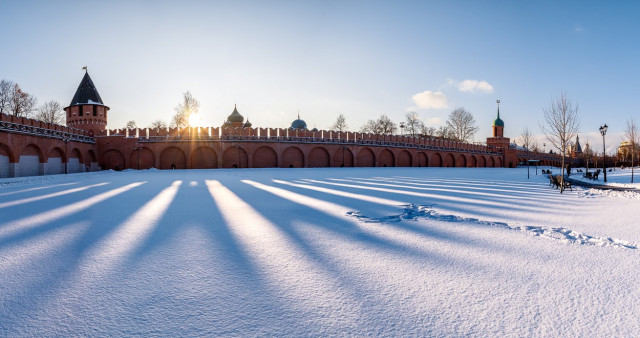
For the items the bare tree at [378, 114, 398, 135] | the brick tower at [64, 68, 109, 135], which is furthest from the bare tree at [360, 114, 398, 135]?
the brick tower at [64, 68, 109, 135]

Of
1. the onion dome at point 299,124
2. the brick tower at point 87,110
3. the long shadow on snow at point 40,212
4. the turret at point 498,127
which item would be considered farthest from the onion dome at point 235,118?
the turret at point 498,127

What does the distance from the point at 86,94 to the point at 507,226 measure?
1443 inches

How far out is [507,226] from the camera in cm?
504

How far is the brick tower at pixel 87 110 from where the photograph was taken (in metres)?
29.3

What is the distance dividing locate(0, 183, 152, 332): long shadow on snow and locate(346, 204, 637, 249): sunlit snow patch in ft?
13.4

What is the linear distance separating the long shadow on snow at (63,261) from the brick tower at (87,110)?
28.4m

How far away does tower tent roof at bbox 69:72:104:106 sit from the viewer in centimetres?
2970

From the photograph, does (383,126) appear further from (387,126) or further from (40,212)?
(40,212)

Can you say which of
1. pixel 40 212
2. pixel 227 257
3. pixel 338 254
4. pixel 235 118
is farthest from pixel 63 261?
pixel 235 118

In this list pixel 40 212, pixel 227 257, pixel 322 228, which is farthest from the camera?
pixel 40 212

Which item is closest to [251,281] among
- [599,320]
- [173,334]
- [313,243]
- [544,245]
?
[173,334]

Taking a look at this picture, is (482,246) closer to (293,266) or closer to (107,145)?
(293,266)

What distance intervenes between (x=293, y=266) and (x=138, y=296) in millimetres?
1381

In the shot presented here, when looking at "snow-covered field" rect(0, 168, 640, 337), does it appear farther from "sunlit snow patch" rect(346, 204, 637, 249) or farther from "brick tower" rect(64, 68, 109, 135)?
"brick tower" rect(64, 68, 109, 135)
